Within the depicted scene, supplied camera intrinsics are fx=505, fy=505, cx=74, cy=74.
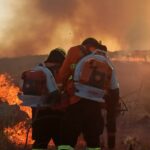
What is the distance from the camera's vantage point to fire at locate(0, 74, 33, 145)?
1500 cm

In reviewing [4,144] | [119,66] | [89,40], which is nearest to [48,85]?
[89,40]

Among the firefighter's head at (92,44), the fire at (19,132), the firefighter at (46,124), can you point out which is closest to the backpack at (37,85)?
the firefighter at (46,124)

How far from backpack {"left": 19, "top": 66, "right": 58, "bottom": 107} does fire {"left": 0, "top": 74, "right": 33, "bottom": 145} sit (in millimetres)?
7541

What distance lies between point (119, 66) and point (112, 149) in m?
25.4

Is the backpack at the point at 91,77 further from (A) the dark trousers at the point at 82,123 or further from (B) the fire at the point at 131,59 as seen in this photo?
(B) the fire at the point at 131,59

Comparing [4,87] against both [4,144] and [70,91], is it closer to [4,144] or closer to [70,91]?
[4,144]

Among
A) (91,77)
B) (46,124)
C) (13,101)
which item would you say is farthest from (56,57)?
(13,101)

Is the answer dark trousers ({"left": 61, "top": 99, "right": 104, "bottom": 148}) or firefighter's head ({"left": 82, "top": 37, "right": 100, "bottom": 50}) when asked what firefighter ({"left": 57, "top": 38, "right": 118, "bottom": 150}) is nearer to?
dark trousers ({"left": 61, "top": 99, "right": 104, "bottom": 148})

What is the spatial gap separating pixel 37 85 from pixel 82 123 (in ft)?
3.31

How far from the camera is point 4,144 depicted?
1112 cm

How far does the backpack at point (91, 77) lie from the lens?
606cm

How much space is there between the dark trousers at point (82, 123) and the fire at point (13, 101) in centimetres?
838

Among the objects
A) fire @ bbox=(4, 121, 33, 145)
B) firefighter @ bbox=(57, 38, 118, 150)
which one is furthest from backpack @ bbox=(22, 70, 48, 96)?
fire @ bbox=(4, 121, 33, 145)

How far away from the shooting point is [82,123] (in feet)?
20.0
